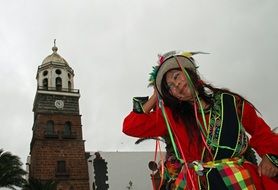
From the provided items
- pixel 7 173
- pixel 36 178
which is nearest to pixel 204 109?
pixel 7 173

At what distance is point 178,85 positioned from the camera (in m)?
3.06

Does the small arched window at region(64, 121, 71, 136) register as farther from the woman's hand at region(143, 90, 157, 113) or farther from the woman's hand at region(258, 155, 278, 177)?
the woman's hand at region(258, 155, 278, 177)

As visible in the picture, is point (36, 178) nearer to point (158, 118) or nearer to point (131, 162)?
point (131, 162)

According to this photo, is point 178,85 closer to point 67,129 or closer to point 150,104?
point 150,104

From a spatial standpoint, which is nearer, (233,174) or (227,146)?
(233,174)

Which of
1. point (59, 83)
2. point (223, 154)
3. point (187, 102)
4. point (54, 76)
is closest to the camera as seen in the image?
point (223, 154)

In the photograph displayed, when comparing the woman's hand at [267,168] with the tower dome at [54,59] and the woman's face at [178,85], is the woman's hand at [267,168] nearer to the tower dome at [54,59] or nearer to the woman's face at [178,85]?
the woman's face at [178,85]

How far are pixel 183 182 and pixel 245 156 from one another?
19.5 inches

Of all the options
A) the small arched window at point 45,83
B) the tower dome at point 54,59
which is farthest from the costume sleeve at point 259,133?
the tower dome at point 54,59

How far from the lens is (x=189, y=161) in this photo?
2834mm

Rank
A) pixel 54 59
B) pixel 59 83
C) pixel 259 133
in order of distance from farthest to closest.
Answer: pixel 54 59
pixel 59 83
pixel 259 133

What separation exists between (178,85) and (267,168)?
35.2 inches

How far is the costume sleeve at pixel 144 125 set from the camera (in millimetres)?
2973

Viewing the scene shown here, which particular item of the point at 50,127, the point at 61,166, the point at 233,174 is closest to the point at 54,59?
the point at 50,127
